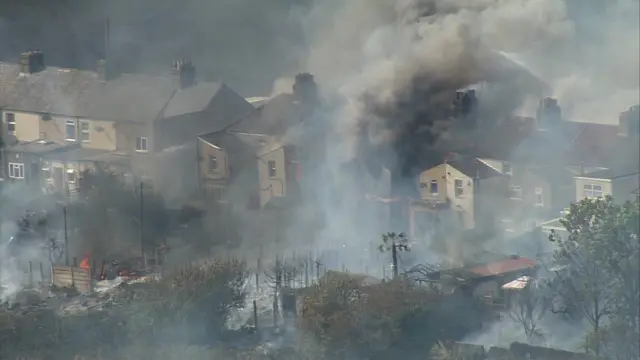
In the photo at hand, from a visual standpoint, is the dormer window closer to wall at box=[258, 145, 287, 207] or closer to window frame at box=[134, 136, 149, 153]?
wall at box=[258, 145, 287, 207]

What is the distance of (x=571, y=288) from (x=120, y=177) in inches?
77.7

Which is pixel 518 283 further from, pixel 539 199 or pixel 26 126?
pixel 26 126

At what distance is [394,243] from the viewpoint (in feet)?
12.8

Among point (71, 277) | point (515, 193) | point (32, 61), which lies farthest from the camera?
point (515, 193)

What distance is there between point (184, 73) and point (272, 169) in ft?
1.77

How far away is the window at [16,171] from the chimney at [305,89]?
1.19 metres

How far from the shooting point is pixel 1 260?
3844 mm

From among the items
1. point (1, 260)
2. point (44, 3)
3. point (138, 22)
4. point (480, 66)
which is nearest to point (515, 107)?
point (480, 66)

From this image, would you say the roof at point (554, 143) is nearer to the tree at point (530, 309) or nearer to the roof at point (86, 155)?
the tree at point (530, 309)

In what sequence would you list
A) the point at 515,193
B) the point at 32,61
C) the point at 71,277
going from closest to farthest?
the point at 32,61
the point at 71,277
the point at 515,193

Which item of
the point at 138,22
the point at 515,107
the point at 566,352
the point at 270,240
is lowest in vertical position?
the point at 566,352

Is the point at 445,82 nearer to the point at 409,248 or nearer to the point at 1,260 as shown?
the point at 409,248

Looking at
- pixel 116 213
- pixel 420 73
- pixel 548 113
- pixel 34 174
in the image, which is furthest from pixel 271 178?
pixel 548 113

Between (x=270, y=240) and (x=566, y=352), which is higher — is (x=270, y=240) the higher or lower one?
the higher one
